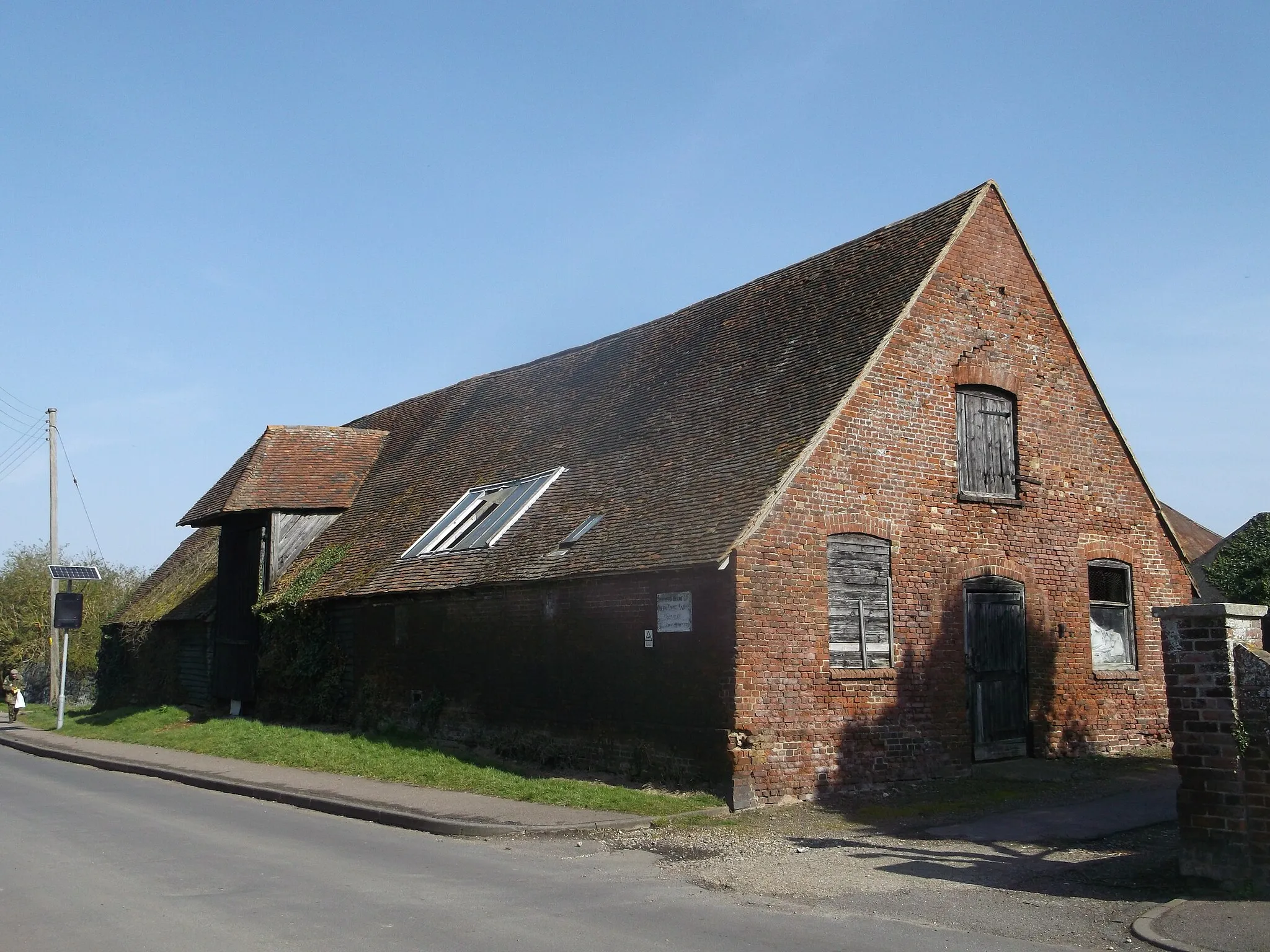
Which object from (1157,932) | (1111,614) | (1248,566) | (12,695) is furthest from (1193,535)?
(12,695)

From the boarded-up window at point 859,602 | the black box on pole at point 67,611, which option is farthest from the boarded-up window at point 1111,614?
the black box on pole at point 67,611

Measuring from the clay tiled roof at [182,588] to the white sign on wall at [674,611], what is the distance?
1620cm

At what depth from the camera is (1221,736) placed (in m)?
8.38

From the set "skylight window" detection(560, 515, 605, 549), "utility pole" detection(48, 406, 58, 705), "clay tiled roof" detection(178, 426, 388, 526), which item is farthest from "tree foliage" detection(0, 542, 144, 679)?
"skylight window" detection(560, 515, 605, 549)

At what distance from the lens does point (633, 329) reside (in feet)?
73.8

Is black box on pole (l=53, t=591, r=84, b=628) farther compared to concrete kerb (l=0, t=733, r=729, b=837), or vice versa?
black box on pole (l=53, t=591, r=84, b=628)

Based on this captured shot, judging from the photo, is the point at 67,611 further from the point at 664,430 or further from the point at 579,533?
the point at 664,430

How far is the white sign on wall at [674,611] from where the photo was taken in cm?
1345

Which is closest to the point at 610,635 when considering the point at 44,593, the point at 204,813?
the point at 204,813

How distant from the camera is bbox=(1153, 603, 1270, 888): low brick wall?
8172 millimetres

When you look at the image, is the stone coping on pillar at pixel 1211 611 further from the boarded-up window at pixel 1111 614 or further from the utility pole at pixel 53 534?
the utility pole at pixel 53 534

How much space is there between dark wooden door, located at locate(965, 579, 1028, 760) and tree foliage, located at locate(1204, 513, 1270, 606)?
5767 millimetres

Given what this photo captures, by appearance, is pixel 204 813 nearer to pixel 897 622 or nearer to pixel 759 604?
pixel 759 604

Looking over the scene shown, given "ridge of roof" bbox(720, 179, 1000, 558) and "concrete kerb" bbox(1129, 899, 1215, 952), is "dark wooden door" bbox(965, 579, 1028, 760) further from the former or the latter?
"concrete kerb" bbox(1129, 899, 1215, 952)
